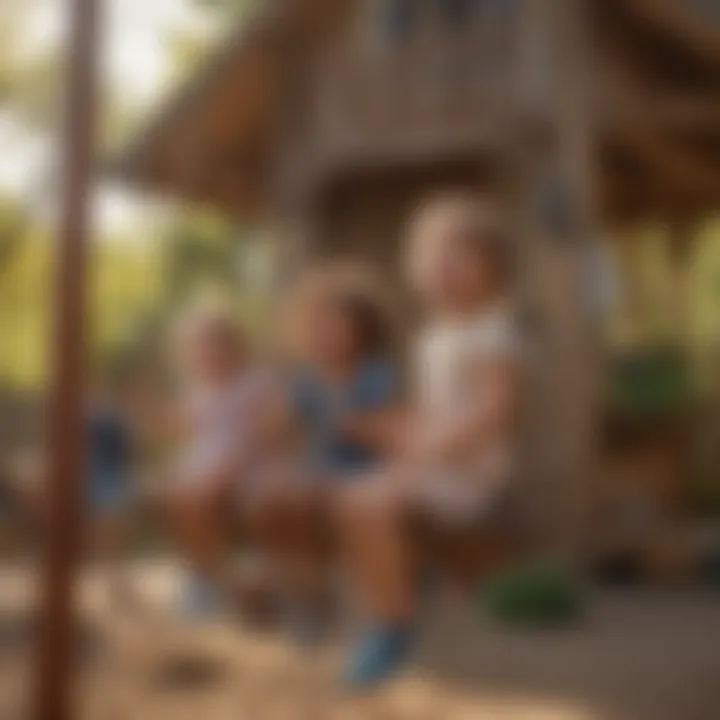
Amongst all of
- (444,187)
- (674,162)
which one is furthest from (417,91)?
(674,162)

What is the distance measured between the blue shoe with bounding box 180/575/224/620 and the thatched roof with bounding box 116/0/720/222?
9.9 inches

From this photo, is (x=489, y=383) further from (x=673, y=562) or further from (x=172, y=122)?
(x=172, y=122)

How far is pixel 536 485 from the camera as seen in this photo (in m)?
0.86

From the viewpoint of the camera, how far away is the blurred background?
2.82 feet

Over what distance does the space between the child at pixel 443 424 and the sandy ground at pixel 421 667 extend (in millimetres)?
28

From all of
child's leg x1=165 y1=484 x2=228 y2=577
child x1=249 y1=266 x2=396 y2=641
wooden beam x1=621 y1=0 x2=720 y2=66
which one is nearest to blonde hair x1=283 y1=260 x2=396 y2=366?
child x1=249 y1=266 x2=396 y2=641

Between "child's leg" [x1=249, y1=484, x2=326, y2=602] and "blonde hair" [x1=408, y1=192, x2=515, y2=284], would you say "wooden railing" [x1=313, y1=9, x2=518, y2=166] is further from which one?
"child's leg" [x1=249, y1=484, x2=326, y2=602]

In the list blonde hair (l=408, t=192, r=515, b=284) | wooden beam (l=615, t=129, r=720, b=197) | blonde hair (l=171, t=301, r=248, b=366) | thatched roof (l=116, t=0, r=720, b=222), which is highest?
thatched roof (l=116, t=0, r=720, b=222)

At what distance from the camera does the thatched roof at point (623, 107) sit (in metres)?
0.88

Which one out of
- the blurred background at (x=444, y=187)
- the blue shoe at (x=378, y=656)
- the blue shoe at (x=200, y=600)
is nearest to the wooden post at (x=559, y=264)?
the blurred background at (x=444, y=187)

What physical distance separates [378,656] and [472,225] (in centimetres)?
28

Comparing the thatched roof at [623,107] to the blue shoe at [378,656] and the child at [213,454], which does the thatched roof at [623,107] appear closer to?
the child at [213,454]

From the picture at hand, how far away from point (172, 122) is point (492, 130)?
23cm

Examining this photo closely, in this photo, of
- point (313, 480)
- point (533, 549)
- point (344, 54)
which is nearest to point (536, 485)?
point (533, 549)
